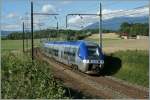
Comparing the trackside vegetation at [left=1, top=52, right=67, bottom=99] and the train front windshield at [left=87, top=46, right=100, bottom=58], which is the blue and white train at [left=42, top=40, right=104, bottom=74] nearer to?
the train front windshield at [left=87, top=46, right=100, bottom=58]

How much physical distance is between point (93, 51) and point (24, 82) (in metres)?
21.1

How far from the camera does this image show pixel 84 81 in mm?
34125

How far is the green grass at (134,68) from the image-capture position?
32.7 metres

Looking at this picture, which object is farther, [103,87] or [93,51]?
[93,51]

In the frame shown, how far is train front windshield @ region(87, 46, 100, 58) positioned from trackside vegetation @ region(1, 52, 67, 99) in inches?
689

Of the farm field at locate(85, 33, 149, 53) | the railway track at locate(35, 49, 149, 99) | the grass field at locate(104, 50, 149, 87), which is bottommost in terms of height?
the railway track at locate(35, 49, 149, 99)

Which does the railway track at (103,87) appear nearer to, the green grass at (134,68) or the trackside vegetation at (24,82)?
the green grass at (134,68)

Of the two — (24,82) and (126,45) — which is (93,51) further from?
(126,45)

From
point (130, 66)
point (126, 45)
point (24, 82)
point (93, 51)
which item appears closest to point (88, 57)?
point (93, 51)

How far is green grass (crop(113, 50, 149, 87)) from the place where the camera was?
3272 centimetres

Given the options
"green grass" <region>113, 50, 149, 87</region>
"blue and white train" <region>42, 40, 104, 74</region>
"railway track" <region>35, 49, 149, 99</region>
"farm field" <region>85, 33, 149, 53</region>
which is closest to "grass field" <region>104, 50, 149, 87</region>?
"green grass" <region>113, 50, 149, 87</region>

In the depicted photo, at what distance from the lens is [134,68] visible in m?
35.5

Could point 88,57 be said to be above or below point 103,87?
above

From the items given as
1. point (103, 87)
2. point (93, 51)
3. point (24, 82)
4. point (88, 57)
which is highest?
point (93, 51)
